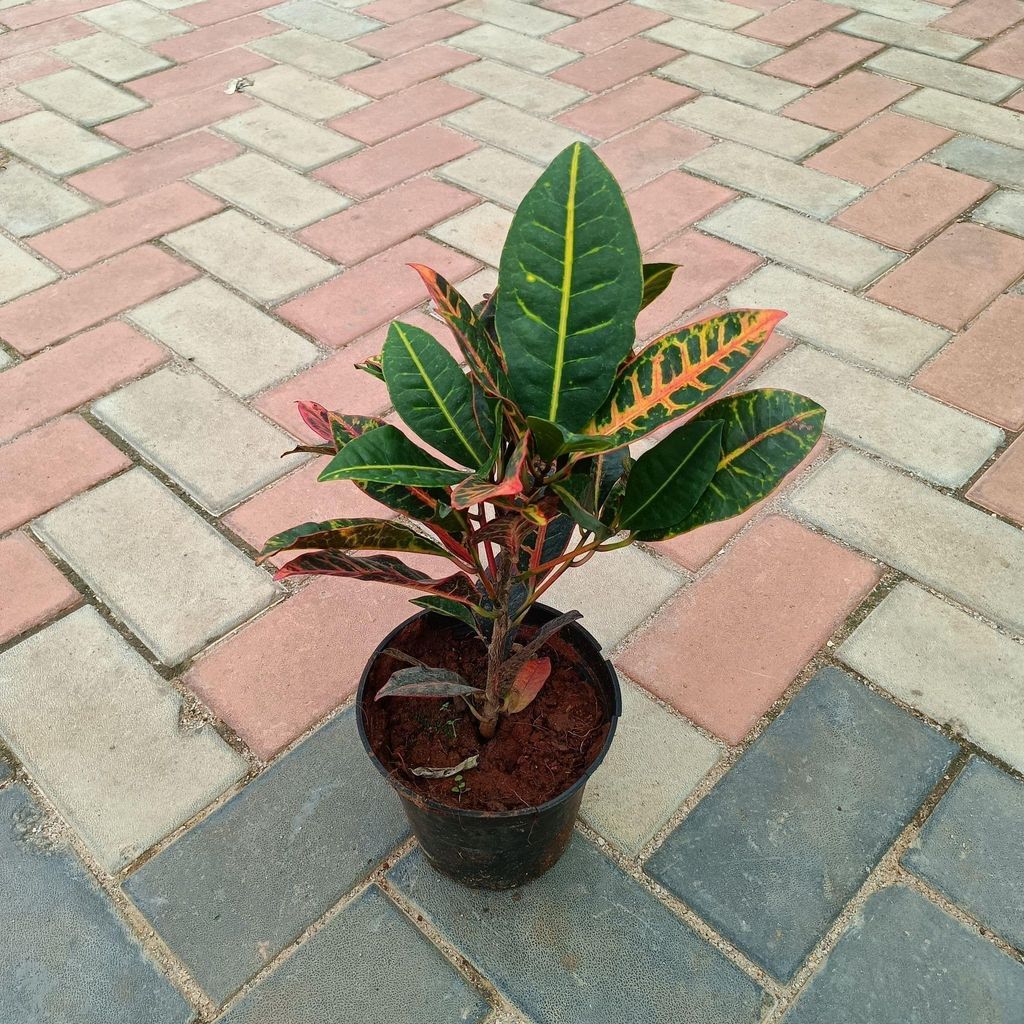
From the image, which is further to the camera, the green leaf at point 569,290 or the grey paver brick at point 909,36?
the grey paver brick at point 909,36

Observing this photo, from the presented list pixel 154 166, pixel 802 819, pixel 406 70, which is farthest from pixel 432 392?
pixel 406 70

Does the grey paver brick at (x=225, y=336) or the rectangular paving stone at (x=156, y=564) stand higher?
the grey paver brick at (x=225, y=336)

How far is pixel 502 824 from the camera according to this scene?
1285 mm

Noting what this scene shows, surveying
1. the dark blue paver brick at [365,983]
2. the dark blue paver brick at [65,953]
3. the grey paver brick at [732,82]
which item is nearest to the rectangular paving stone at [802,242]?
the grey paver brick at [732,82]

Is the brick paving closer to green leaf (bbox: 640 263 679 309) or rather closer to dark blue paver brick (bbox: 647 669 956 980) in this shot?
dark blue paver brick (bbox: 647 669 956 980)

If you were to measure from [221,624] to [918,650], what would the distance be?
51.4 inches

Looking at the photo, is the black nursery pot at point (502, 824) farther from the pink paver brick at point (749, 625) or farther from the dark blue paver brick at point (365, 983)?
the pink paver brick at point (749, 625)

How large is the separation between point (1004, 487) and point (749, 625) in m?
0.71

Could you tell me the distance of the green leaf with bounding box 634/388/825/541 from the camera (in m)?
1.02

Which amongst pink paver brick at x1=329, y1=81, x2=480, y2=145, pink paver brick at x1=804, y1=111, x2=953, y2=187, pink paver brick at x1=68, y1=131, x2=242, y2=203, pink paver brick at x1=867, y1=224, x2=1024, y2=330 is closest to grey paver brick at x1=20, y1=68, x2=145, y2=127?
pink paver brick at x1=68, y1=131, x2=242, y2=203

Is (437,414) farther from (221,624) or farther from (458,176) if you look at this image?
(458,176)

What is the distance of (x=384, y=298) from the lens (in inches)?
102

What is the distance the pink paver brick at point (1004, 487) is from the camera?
6.79 ft

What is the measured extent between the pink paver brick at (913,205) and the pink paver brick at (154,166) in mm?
1950
